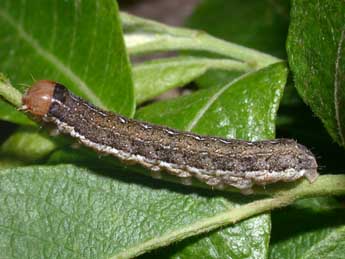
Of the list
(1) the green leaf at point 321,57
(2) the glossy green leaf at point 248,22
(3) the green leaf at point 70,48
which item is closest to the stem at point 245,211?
(1) the green leaf at point 321,57

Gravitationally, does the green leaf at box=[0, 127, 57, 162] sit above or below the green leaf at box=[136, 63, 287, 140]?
below

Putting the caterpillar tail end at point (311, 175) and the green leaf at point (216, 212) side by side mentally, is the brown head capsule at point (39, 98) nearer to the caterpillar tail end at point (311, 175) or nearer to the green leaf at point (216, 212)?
the green leaf at point (216, 212)

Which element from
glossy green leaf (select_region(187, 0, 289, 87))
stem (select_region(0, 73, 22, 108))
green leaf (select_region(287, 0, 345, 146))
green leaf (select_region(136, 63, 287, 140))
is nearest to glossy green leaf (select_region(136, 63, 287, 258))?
green leaf (select_region(136, 63, 287, 140))

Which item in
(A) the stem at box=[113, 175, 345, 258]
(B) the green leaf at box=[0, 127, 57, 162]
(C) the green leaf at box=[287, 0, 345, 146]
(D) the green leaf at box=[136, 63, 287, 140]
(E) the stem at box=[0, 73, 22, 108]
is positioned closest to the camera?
(E) the stem at box=[0, 73, 22, 108]

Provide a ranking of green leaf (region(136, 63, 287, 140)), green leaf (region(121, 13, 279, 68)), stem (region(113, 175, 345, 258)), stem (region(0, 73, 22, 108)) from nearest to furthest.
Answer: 1. stem (region(0, 73, 22, 108))
2. stem (region(113, 175, 345, 258))
3. green leaf (region(136, 63, 287, 140))
4. green leaf (region(121, 13, 279, 68))

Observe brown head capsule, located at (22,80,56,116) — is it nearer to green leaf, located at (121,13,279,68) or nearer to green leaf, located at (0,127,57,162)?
green leaf, located at (0,127,57,162)
